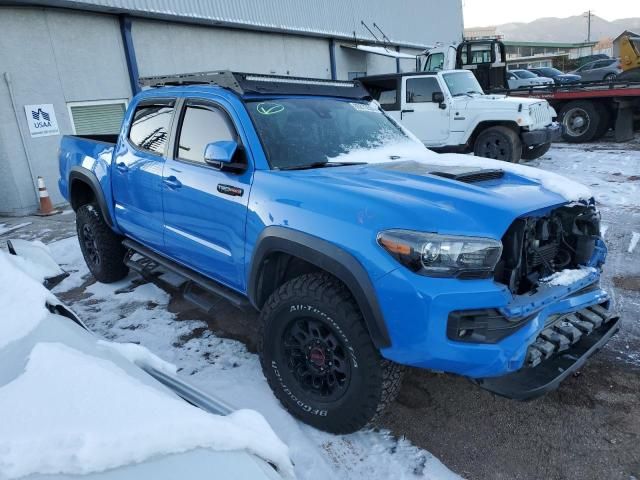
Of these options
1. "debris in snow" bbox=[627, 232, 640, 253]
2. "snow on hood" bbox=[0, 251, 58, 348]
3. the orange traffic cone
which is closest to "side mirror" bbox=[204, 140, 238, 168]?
"snow on hood" bbox=[0, 251, 58, 348]

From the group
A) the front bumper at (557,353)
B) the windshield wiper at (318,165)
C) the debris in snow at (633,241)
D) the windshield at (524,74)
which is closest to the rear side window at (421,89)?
the debris in snow at (633,241)

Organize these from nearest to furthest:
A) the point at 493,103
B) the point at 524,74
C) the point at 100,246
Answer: the point at 100,246
the point at 493,103
the point at 524,74

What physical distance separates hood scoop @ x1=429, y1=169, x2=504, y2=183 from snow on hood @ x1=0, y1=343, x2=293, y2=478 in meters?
1.78

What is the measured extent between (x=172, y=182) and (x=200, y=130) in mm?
430

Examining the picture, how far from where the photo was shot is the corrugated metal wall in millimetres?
10683

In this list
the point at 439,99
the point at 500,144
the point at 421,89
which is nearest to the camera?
the point at 500,144

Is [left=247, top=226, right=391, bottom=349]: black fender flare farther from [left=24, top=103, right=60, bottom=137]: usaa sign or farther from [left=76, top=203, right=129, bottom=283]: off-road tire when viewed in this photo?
[left=24, top=103, right=60, bottom=137]: usaa sign

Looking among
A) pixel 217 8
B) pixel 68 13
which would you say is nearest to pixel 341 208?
pixel 68 13

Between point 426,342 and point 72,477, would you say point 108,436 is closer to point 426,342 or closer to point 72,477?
point 72,477

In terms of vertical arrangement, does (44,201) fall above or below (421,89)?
below

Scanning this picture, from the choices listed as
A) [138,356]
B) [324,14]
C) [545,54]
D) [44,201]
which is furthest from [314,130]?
[545,54]

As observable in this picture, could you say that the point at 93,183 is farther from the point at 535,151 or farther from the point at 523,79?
the point at 523,79

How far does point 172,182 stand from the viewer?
3535mm

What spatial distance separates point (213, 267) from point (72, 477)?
2.21 m
